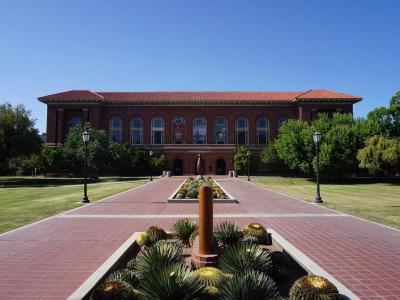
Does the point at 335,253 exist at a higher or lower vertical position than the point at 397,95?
lower

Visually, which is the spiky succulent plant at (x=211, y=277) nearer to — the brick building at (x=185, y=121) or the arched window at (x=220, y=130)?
the brick building at (x=185, y=121)

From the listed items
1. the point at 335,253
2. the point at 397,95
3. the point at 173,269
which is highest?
the point at 397,95

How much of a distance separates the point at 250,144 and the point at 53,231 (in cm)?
5242

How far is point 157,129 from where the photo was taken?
61.4 meters

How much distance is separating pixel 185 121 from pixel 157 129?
17.3 feet

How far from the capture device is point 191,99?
6034 cm

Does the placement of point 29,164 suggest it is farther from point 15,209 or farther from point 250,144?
point 15,209

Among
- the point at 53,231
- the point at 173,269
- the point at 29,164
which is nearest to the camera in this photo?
the point at 173,269

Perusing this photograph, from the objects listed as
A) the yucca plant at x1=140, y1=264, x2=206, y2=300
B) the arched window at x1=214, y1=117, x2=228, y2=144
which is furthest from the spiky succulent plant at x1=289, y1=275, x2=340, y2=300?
the arched window at x1=214, y1=117, x2=228, y2=144

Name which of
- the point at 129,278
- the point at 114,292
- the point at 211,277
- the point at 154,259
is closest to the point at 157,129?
the point at 154,259

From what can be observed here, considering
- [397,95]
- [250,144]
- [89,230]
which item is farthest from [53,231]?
[250,144]

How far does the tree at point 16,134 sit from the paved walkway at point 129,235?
1091 inches

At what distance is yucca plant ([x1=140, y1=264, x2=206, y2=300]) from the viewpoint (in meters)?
4.06

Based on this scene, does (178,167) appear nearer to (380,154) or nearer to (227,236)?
(380,154)
